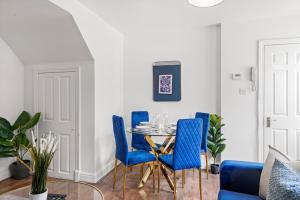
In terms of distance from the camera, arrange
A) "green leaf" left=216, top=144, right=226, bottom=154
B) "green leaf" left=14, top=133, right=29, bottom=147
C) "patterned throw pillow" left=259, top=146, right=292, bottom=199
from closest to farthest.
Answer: "patterned throw pillow" left=259, top=146, right=292, bottom=199
"green leaf" left=14, top=133, right=29, bottom=147
"green leaf" left=216, top=144, right=226, bottom=154

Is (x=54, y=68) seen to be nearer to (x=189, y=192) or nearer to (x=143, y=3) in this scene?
(x=143, y=3)

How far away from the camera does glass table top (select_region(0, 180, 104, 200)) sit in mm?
1740

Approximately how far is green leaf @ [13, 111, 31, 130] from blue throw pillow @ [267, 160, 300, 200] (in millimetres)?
3449

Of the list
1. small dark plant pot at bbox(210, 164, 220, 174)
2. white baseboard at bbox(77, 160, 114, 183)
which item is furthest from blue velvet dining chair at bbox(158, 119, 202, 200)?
white baseboard at bbox(77, 160, 114, 183)

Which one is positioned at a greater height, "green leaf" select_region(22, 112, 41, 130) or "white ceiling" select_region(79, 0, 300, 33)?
"white ceiling" select_region(79, 0, 300, 33)

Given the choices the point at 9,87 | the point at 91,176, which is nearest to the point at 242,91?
the point at 91,176

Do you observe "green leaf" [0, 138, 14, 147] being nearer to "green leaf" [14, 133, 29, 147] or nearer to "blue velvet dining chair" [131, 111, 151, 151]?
"green leaf" [14, 133, 29, 147]

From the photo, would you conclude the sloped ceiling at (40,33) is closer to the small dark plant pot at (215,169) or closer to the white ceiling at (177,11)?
the white ceiling at (177,11)

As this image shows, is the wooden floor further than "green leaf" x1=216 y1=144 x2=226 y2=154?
No

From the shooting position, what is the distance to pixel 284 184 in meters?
1.20

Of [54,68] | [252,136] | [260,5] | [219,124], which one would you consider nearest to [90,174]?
[54,68]

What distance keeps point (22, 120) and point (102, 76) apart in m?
1.47

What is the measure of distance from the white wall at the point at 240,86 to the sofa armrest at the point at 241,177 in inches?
70.6

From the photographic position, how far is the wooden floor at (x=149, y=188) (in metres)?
2.69
